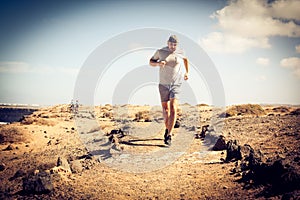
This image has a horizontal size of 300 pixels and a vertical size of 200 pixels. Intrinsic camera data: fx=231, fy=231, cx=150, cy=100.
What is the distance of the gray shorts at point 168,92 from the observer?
6121 millimetres

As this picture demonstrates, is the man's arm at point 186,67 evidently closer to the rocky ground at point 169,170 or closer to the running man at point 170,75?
the running man at point 170,75

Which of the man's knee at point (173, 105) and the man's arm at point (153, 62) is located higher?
the man's arm at point (153, 62)

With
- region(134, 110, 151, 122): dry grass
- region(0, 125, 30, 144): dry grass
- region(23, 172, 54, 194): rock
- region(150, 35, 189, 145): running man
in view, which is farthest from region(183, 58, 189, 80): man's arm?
region(134, 110, 151, 122): dry grass

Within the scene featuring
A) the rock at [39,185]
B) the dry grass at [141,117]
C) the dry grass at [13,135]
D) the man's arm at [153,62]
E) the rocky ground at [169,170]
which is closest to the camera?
the rocky ground at [169,170]

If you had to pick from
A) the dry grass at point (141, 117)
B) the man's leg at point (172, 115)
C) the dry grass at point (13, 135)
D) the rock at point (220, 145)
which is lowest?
the dry grass at point (13, 135)

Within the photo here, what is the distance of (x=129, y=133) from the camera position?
8328 millimetres

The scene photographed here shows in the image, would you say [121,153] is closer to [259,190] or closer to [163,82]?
[163,82]

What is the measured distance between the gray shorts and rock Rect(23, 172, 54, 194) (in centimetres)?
359

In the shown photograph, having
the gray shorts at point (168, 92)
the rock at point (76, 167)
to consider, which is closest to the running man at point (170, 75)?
the gray shorts at point (168, 92)

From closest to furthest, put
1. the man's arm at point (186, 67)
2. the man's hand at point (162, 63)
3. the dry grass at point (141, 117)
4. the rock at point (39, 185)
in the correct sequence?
the rock at point (39, 185) → the man's hand at point (162, 63) → the man's arm at point (186, 67) → the dry grass at point (141, 117)

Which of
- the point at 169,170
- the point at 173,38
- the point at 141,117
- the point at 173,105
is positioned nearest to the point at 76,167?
the point at 169,170

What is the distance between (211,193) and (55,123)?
1261 cm

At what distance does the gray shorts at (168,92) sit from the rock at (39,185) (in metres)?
3.59

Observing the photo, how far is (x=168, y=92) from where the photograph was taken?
6.19 meters
